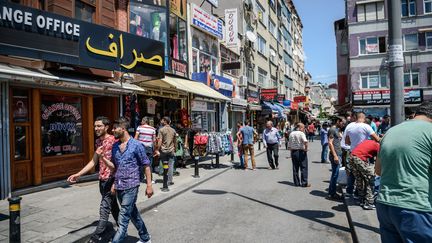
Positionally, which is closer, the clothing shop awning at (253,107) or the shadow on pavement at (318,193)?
the shadow on pavement at (318,193)

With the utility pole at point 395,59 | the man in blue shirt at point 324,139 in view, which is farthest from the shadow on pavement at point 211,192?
the man in blue shirt at point 324,139

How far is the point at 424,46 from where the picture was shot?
33.1 meters

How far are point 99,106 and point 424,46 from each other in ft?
109

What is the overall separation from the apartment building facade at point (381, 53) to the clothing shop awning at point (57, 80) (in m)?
29.5

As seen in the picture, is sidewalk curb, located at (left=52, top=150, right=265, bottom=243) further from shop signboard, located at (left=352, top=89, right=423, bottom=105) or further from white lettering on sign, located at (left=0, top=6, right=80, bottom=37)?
shop signboard, located at (left=352, top=89, right=423, bottom=105)

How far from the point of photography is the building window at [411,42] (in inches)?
1320

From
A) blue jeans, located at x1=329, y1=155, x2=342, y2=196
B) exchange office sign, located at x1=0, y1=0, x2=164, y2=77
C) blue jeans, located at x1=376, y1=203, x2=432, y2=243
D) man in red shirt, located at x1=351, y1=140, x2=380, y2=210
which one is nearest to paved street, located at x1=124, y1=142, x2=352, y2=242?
blue jeans, located at x1=329, y1=155, x2=342, y2=196

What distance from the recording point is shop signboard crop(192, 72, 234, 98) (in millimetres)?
18156

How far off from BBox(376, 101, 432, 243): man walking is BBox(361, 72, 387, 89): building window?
35.5m

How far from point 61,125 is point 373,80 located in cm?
3332

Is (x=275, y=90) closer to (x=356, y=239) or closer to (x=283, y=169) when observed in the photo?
(x=283, y=169)

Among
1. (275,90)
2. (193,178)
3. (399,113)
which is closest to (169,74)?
(193,178)

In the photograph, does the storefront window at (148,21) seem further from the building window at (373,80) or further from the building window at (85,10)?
the building window at (373,80)

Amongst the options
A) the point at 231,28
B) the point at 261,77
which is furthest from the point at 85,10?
the point at 261,77
